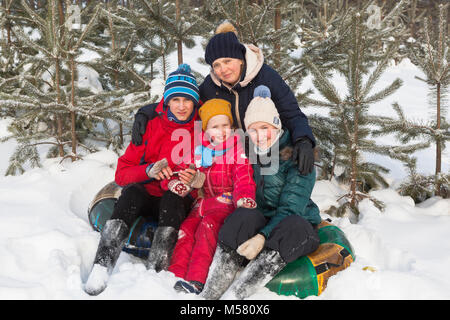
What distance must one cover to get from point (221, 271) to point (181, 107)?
1.31 m

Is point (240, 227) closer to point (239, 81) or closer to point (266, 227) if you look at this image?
point (266, 227)

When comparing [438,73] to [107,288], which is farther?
[438,73]

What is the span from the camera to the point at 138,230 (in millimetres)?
2594

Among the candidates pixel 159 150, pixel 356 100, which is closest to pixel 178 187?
pixel 159 150

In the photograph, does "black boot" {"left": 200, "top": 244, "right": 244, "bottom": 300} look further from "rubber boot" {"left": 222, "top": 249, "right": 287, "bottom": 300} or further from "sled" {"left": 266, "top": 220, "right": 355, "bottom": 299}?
"sled" {"left": 266, "top": 220, "right": 355, "bottom": 299}

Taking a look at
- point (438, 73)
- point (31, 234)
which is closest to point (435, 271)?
point (438, 73)

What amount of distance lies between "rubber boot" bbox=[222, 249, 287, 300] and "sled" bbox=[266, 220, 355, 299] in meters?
0.08

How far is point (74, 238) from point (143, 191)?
0.64 m

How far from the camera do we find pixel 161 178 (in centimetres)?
258

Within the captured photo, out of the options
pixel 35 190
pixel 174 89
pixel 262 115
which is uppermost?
pixel 174 89

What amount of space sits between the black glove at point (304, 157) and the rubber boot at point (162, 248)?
0.99 metres

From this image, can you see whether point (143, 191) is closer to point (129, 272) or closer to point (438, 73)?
point (129, 272)

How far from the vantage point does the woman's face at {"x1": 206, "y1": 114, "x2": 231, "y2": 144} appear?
2588mm

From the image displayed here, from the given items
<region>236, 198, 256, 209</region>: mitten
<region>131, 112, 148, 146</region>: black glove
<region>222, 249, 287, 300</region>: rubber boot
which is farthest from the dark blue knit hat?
<region>222, 249, 287, 300</region>: rubber boot
